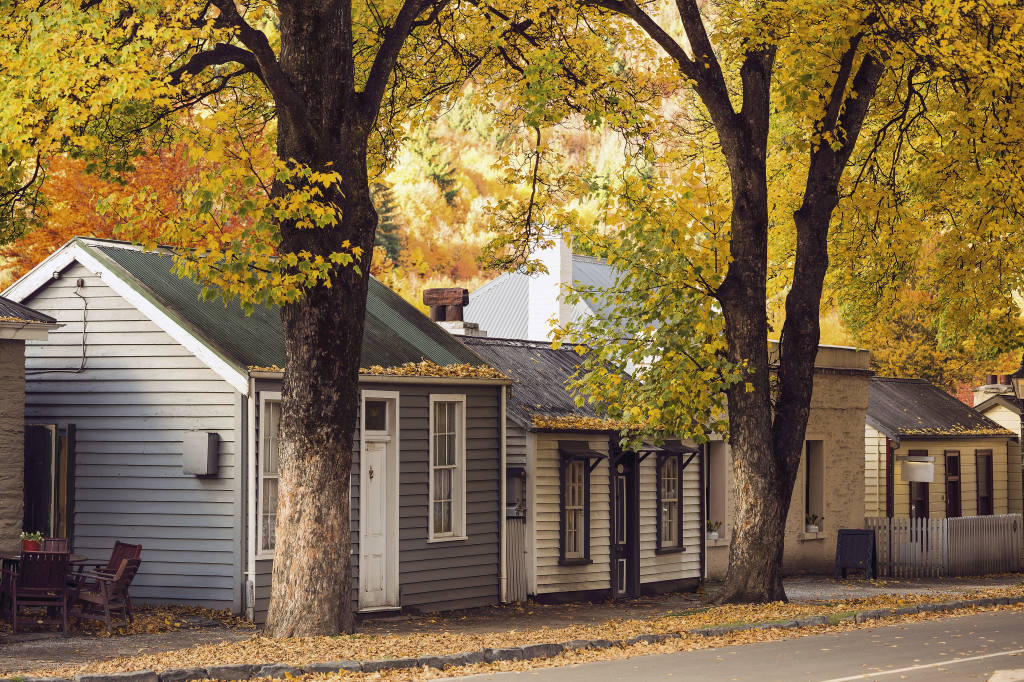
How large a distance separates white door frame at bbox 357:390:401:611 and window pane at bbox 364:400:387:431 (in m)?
0.08

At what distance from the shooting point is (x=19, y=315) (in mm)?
15258

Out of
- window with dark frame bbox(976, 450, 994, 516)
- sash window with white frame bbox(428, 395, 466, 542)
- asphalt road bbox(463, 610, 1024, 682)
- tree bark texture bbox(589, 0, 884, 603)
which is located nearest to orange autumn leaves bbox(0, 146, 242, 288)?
sash window with white frame bbox(428, 395, 466, 542)

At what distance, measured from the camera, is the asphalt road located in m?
11.8

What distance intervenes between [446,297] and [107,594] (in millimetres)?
10596

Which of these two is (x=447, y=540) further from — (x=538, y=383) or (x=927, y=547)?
(x=927, y=547)

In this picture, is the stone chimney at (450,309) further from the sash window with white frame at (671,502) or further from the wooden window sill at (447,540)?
the wooden window sill at (447,540)

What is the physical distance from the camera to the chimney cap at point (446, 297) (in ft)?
77.1

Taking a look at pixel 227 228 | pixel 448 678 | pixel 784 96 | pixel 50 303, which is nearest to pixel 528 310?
pixel 227 228

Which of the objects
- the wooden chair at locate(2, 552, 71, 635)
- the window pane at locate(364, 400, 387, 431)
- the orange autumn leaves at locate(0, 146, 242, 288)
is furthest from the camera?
the orange autumn leaves at locate(0, 146, 242, 288)

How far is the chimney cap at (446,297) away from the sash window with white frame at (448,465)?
4.52 meters

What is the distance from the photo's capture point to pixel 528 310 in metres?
31.7

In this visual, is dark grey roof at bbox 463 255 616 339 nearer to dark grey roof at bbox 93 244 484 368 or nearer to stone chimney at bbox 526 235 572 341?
stone chimney at bbox 526 235 572 341

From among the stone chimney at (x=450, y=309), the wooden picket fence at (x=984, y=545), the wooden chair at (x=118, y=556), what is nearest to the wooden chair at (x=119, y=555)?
the wooden chair at (x=118, y=556)

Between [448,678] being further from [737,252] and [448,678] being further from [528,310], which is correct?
[528,310]
